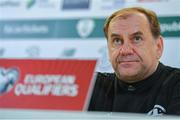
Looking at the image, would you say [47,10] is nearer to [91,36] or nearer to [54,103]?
[91,36]

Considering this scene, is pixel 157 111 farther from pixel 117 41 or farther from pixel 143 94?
pixel 117 41

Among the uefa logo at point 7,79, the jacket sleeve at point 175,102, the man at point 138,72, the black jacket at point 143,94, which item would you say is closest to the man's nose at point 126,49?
the man at point 138,72

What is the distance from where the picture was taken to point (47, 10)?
69.8 inches

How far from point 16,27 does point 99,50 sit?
406 mm

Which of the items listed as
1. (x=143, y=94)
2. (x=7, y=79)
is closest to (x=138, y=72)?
(x=143, y=94)

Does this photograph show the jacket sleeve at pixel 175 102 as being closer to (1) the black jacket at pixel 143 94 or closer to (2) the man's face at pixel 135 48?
(1) the black jacket at pixel 143 94

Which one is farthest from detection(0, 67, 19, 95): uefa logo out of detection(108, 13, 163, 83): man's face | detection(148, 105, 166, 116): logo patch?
detection(148, 105, 166, 116): logo patch

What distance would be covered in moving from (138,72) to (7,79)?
607 mm

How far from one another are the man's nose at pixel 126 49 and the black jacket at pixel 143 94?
0.34ft

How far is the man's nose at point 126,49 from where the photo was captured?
1521 mm

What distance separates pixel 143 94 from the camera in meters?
1.53

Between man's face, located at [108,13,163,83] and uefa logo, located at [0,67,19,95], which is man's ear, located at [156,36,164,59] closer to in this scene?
man's face, located at [108,13,163,83]

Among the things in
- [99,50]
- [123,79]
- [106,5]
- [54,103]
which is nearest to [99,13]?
[106,5]

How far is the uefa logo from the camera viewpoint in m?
1.78
